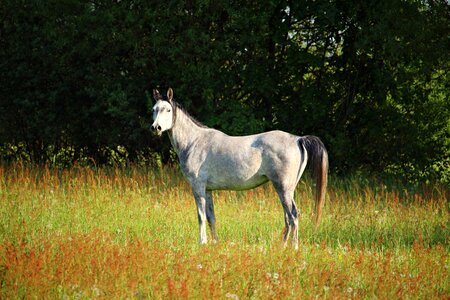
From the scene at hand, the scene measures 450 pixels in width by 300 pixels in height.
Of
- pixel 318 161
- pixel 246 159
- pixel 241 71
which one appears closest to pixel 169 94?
pixel 246 159

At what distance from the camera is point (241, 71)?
52.5 ft

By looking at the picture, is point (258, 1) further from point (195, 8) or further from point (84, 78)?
point (84, 78)

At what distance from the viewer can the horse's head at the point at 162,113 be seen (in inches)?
323

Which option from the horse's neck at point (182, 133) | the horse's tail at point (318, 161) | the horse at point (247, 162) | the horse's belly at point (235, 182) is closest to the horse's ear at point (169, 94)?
the horse at point (247, 162)

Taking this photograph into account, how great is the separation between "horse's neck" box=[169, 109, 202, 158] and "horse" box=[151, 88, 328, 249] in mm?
16

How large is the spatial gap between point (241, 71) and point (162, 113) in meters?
7.99

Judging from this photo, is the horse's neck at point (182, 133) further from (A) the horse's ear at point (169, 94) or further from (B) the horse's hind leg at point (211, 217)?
(B) the horse's hind leg at point (211, 217)

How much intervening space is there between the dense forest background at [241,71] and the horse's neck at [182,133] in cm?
649

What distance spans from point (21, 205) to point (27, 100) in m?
8.17

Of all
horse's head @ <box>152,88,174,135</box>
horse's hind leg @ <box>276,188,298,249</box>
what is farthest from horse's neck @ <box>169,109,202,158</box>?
horse's hind leg @ <box>276,188,298,249</box>

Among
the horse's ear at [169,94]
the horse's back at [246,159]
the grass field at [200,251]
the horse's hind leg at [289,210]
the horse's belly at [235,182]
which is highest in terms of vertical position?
the horse's ear at [169,94]

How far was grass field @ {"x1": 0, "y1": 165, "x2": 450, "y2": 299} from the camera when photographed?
5766 mm

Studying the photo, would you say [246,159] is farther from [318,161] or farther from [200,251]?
[200,251]

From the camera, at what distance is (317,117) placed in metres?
15.9
